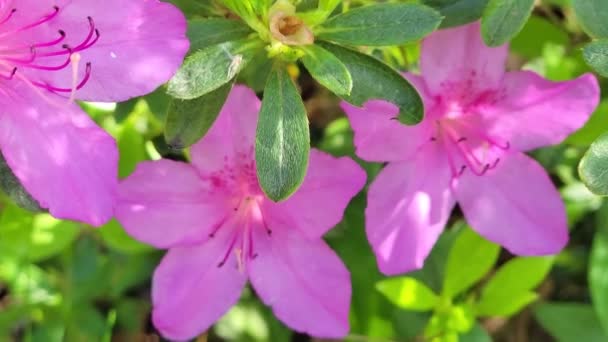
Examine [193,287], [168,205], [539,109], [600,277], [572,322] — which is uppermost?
[539,109]

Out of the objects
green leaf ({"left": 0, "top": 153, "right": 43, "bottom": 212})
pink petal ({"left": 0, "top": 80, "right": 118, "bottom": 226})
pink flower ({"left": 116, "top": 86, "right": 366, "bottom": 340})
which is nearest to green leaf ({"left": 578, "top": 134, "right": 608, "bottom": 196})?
pink flower ({"left": 116, "top": 86, "right": 366, "bottom": 340})

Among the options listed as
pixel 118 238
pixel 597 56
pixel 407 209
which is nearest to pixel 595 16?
pixel 597 56

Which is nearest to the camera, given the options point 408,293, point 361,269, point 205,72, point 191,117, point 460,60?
point 205,72

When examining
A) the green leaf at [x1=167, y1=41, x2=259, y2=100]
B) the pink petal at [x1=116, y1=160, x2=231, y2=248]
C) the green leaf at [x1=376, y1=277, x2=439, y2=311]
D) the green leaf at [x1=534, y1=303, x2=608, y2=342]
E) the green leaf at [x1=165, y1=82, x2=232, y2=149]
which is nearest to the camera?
the green leaf at [x1=167, y1=41, x2=259, y2=100]

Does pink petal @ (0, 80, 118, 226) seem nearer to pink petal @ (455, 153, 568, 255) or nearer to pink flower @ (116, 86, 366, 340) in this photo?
pink flower @ (116, 86, 366, 340)

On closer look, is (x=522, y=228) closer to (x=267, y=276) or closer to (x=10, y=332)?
(x=267, y=276)

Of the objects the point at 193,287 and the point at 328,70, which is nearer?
the point at 328,70

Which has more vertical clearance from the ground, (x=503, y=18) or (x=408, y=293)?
(x=503, y=18)

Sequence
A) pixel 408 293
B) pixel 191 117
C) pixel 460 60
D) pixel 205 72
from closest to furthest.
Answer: pixel 205 72 < pixel 191 117 < pixel 460 60 < pixel 408 293

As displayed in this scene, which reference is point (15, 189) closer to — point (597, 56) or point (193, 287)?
point (193, 287)
